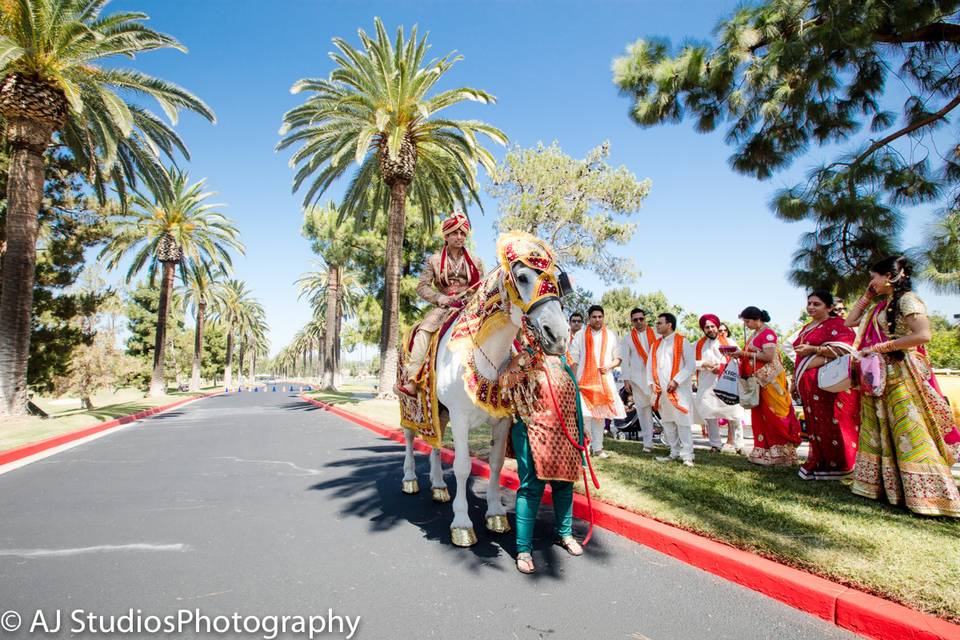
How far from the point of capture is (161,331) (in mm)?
23516

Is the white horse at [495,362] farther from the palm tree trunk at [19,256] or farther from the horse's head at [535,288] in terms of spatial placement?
the palm tree trunk at [19,256]

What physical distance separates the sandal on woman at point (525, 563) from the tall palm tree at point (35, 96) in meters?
13.4

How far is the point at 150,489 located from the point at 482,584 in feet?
15.2

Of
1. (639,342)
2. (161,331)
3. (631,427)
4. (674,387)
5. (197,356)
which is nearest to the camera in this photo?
(674,387)

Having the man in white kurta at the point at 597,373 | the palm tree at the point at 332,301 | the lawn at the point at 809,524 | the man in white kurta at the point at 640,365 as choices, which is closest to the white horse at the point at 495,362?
the lawn at the point at 809,524

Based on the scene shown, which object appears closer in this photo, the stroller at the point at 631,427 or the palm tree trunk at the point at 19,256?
the stroller at the point at 631,427

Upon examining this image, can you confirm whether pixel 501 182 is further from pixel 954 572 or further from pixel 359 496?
pixel 954 572

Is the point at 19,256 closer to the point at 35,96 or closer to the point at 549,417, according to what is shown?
the point at 35,96

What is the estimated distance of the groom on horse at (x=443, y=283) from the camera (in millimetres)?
4344

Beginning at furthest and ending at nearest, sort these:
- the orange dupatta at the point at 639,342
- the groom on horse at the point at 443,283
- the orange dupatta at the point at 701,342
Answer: the orange dupatta at the point at 701,342 < the orange dupatta at the point at 639,342 < the groom on horse at the point at 443,283

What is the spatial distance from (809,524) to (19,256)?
15685 mm

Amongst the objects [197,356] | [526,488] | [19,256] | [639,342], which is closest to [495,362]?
[526,488]

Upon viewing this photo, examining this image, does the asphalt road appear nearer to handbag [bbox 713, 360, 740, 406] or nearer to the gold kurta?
the gold kurta

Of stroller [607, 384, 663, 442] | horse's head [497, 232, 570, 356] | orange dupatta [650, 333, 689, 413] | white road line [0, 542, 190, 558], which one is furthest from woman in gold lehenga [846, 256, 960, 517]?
white road line [0, 542, 190, 558]
